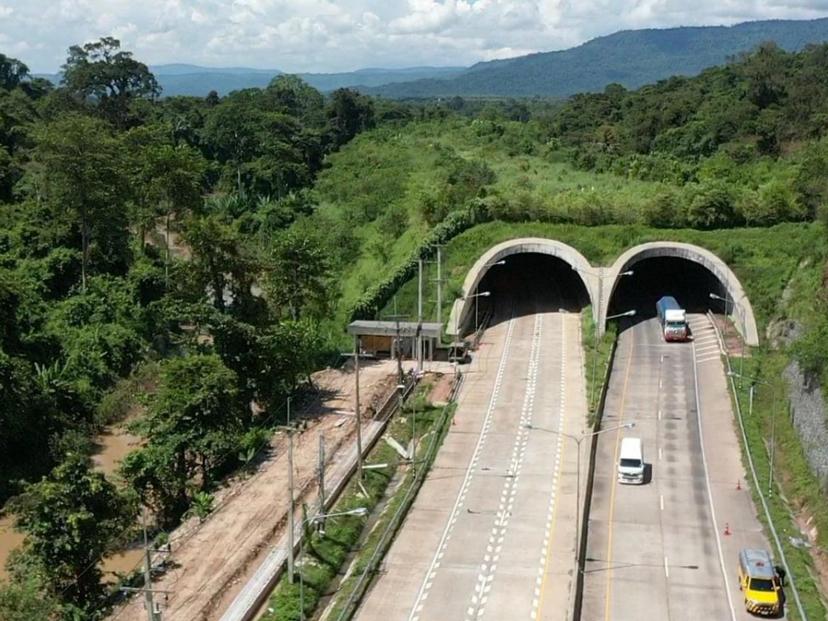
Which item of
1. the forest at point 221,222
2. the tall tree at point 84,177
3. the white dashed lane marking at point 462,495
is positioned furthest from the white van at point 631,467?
the tall tree at point 84,177

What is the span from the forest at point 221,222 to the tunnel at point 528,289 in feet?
18.3

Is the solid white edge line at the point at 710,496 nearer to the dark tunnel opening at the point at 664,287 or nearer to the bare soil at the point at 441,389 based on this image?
the dark tunnel opening at the point at 664,287

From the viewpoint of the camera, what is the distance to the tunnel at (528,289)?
69.9 meters

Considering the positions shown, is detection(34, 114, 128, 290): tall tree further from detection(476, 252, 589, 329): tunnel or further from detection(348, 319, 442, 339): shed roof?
detection(476, 252, 589, 329): tunnel

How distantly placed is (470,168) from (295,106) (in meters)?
69.2

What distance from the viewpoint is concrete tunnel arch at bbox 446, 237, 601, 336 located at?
6241 cm

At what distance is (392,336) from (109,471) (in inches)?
783

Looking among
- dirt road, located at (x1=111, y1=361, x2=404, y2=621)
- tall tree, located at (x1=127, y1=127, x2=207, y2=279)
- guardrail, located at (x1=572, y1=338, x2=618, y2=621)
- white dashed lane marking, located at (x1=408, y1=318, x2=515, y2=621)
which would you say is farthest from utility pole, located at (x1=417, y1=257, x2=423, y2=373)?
tall tree, located at (x1=127, y1=127, x2=207, y2=279)

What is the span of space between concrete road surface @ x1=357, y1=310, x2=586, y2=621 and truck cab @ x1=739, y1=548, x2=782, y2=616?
252 inches

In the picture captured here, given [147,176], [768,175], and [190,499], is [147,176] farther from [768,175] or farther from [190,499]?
[768,175]

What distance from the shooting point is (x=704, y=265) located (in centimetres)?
6400

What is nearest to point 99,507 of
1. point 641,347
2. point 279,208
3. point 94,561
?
point 94,561

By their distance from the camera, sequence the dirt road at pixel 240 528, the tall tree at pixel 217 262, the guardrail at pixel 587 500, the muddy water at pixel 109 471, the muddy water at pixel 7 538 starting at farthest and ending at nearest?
1. the tall tree at pixel 217 262
2. the muddy water at pixel 7 538
3. the muddy water at pixel 109 471
4. the guardrail at pixel 587 500
5. the dirt road at pixel 240 528

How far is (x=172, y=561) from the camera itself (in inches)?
1374
